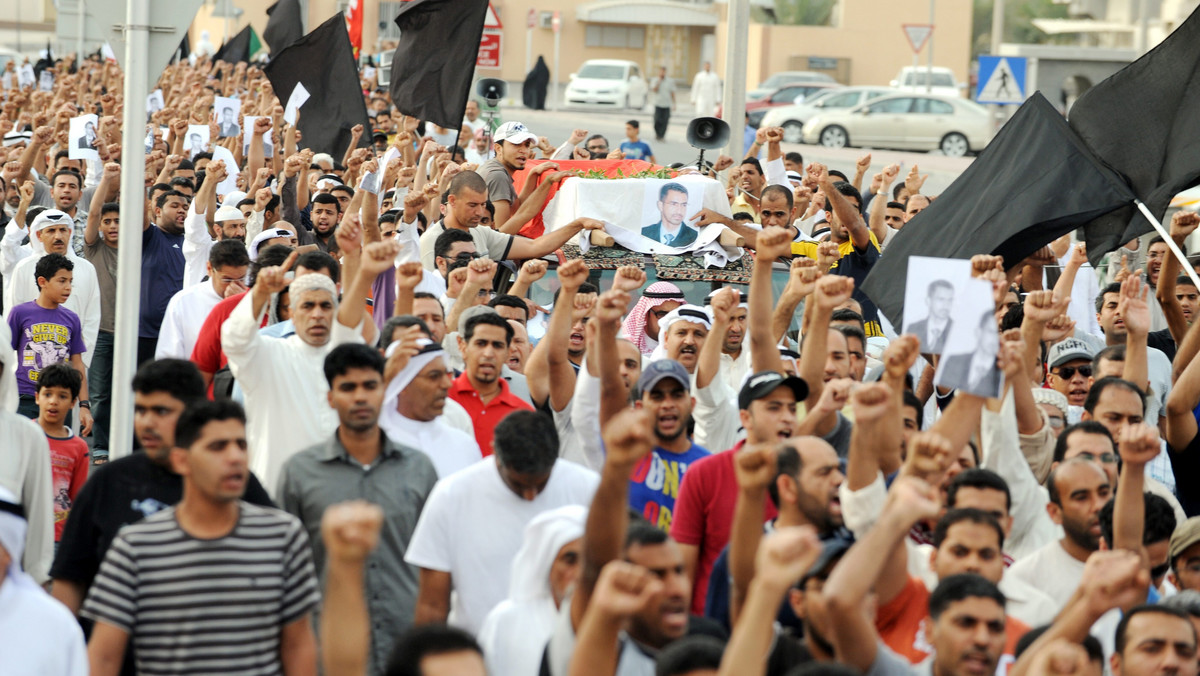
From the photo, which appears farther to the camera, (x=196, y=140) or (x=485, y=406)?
(x=196, y=140)

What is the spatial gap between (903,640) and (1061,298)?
2929mm

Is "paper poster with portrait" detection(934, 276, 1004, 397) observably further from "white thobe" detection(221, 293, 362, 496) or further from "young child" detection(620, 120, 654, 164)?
"young child" detection(620, 120, 654, 164)

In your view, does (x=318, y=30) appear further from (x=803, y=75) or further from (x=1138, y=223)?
(x=803, y=75)

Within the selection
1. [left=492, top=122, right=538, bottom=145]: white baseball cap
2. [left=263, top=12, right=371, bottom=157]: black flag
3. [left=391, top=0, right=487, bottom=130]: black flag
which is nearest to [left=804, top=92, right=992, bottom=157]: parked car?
[left=263, top=12, right=371, bottom=157]: black flag

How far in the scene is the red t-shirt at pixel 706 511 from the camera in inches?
223

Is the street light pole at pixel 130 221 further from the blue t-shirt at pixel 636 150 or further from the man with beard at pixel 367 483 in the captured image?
the blue t-shirt at pixel 636 150

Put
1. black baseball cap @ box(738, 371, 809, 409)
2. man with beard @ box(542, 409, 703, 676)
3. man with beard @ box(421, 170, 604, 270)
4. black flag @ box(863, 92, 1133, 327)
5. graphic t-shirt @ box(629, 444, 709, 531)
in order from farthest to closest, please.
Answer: man with beard @ box(421, 170, 604, 270) → black flag @ box(863, 92, 1133, 327) → graphic t-shirt @ box(629, 444, 709, 531) → black baseball cap @ box(738, 371, 809, 409) → man with beard @ box(542, 409, 703, 676)

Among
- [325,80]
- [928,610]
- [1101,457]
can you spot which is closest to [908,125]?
[325,80]

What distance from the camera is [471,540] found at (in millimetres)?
5344

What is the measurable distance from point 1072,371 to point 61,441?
4.84 metres

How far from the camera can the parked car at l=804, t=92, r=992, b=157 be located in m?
35.4

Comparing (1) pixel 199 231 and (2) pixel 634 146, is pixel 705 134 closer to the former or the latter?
(1) pixel 199 231

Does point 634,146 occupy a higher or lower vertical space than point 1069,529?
higher

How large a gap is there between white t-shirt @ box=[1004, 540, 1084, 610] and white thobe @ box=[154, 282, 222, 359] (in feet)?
14.0
